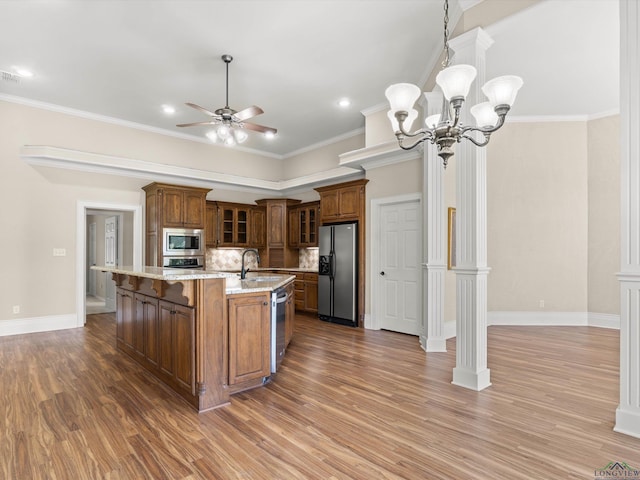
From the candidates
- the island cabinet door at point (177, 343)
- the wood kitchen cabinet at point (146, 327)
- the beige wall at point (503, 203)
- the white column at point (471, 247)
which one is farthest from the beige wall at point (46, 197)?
the white column at point (471, 247)

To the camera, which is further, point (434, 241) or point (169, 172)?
point (169, 172)

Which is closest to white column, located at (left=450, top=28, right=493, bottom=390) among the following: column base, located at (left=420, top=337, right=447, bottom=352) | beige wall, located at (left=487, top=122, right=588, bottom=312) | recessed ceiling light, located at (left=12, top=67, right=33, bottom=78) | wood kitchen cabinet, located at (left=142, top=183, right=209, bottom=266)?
column base, located at (left=420, top=337, right=447, bottom=352)

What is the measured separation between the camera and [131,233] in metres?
6.95

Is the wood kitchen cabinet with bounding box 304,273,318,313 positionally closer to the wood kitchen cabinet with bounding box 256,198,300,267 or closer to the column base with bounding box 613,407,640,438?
the wood kitchen cabinet with bounding box 256,198,300,267

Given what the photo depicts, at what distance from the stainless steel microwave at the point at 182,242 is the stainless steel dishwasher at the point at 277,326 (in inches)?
136

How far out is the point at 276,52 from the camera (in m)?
4.28

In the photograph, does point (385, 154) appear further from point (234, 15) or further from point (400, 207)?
point (234, 15)

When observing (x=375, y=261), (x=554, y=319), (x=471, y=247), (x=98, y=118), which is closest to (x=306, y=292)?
(x=375, y=261)

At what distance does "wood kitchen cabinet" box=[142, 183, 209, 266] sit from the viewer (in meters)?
6.33

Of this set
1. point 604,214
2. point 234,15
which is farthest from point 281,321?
point 604,214

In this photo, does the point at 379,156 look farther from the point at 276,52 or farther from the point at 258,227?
the point at 258,227

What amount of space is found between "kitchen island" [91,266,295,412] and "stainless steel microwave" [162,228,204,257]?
2.78m

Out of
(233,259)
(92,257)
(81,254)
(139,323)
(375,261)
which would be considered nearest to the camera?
(139,323)

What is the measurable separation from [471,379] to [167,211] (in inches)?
218
